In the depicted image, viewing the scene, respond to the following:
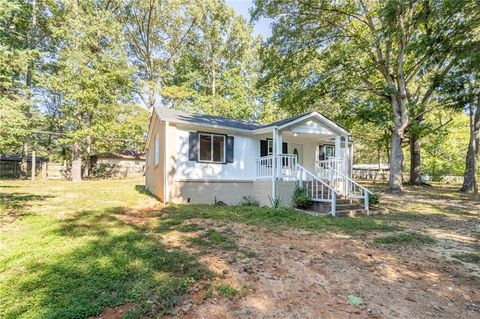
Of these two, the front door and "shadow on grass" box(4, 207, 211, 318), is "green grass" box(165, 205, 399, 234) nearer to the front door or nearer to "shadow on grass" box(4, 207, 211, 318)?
"shadow on grass" box(4, 207, 211, 318)

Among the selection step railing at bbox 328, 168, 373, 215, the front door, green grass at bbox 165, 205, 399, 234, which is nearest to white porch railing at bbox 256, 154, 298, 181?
step railing at bbox 328, 168, 373, 215

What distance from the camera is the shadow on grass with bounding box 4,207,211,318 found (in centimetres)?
290

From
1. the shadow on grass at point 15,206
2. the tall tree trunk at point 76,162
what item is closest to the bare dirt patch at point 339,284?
the shadow on grass at point 15,206

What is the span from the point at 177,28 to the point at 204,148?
18.7 meters

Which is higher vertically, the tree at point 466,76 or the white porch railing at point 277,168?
the tree at point 466,76

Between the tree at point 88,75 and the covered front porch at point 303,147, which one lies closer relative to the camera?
the covered front porch at point 303,147

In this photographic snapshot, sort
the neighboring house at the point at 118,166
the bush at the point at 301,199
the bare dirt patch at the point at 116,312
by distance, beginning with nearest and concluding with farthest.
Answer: the bare dirt patch at the point at 116,312 → the bush at the point at 301,199 → the neighboring house at the point at 118,166

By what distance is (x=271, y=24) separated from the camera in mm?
14523

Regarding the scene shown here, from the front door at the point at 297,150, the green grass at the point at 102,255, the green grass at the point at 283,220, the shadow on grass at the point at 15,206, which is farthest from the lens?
the front door at the point at 297,150

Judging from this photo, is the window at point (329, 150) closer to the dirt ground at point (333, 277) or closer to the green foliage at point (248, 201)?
the green foliage at point (248, 201)

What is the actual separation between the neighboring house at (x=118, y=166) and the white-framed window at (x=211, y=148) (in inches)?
692

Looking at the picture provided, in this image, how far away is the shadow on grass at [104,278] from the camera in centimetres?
290

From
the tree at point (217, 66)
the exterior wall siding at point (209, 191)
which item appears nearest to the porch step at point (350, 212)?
the exterior wall siding at point (209, 191)

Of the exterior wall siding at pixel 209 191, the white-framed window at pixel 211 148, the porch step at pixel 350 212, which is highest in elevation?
the white-framed window at pixel 211 148
